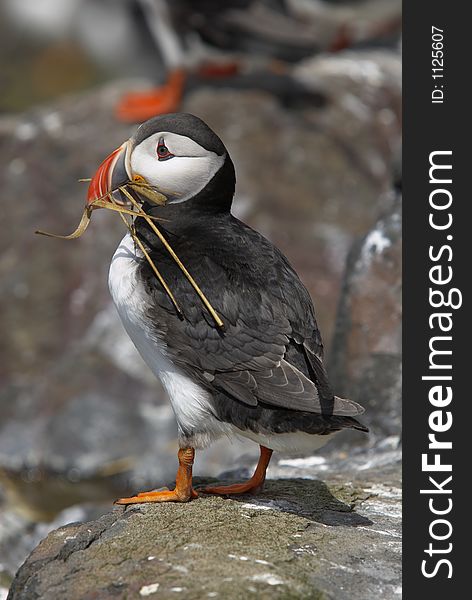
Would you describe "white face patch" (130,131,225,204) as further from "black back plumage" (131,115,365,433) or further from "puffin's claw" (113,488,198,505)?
"puffin's claw" (113,488,198,505)

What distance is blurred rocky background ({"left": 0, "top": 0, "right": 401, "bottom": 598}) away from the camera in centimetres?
620

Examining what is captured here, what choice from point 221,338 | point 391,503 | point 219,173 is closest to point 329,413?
point 221,338

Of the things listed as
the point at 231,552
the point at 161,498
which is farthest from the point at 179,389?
the point at 231,552

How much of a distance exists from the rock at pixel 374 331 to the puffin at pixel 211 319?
1679mm

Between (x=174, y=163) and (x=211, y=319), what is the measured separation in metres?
0.73

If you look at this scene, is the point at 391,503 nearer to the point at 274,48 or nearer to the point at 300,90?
the point at 300,90

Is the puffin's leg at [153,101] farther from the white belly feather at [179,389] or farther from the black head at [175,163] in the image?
the white belly feather at [179,389]

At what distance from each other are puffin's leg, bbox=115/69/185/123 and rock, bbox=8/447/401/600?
19.6ft

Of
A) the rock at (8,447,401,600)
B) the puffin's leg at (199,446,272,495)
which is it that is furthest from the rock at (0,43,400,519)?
the rock at (8,447,401,600)

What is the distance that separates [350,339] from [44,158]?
177 inches

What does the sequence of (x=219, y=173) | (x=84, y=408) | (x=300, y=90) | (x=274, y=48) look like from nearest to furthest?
(x=219, y=173), (x=84, y=408), (x=300, y=90), (x=274, y=48)

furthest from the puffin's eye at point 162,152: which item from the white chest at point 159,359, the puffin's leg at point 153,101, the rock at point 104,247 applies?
the puffin's leg at point 153,101

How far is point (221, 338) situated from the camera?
4.08 meters

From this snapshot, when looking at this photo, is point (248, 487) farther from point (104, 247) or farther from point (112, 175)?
point (104, 247)
